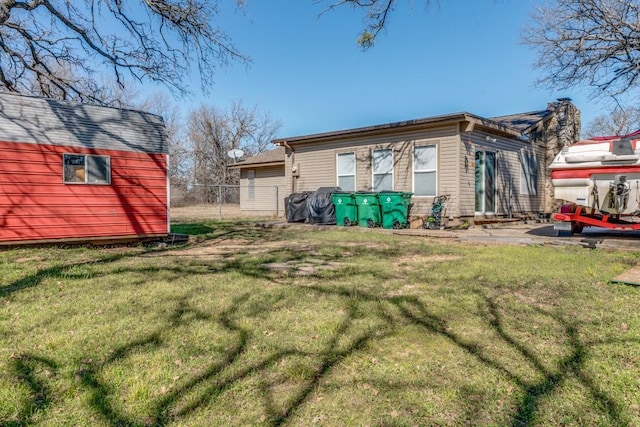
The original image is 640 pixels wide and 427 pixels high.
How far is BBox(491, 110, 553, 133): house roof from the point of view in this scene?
1296 cm

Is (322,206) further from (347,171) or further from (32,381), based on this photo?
(32,381)

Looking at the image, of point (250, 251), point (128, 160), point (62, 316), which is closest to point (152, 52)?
point (128, 160)

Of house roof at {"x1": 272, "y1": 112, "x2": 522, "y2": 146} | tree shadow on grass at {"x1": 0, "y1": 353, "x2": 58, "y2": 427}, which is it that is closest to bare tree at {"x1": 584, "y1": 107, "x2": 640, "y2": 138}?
house roof at {"x1": 272, "y1": 112, "x2": 522, "y2": 146}

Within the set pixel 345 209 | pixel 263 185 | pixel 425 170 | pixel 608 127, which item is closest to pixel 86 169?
pixel 345 209

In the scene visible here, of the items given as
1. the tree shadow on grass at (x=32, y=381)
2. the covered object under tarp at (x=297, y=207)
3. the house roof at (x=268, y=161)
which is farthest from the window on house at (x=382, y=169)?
A: the tree shadow on grass at (x=32, y=381)

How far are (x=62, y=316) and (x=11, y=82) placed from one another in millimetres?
10964

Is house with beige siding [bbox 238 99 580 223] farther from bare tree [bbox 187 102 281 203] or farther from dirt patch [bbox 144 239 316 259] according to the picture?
bare tree [bbox 187 102 281 203]

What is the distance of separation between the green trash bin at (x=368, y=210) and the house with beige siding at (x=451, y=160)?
114cm

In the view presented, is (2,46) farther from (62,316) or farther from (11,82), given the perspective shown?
(62,316)

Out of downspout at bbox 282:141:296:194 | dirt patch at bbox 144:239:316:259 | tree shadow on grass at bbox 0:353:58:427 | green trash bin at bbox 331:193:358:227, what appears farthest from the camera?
downspout at bbox 282:141:296:194

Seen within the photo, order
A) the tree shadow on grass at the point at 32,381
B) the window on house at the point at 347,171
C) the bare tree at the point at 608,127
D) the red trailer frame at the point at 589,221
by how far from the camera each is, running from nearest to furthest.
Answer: the tree shadow on grass at the point at 32,381
the red trailer frame at the point at 589,221
the window on house at the point at 347,171
the bare tree at the point at 608,127

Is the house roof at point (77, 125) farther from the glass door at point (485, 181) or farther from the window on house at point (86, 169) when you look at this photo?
the glass door at point (485, 181)

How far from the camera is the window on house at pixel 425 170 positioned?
10859 millimetres

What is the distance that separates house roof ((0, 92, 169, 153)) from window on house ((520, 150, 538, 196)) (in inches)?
441
